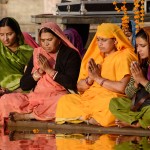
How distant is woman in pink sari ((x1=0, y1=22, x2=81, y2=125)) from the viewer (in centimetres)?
1546

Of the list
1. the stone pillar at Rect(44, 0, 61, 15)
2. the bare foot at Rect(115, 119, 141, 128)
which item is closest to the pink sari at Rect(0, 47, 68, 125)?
the bare foot at Rect(115, 119, 141, 128)

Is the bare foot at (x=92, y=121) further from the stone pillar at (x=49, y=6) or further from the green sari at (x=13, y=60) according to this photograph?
the stone pillar at (x=49, y=6)

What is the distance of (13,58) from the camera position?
16.9 m

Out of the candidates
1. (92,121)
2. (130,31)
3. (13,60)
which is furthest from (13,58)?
(92,121)

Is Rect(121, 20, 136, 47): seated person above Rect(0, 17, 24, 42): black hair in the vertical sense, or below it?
below

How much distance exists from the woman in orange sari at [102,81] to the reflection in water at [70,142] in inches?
10.9

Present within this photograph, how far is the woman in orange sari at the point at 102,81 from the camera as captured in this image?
1479cm

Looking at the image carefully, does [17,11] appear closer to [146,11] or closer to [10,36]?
[146,11]

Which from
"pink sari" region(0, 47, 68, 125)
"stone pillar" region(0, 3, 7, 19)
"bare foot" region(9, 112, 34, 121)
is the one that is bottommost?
"bare foot" region(9, 112, 34, 121)

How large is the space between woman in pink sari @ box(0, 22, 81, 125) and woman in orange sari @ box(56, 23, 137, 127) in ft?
0.79

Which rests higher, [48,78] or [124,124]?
[48,78]

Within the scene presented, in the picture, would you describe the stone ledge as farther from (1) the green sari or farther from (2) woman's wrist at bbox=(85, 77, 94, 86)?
(1) the green sari

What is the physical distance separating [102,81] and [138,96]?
0.53 meters

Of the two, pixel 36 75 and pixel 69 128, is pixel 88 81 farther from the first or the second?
pixel 36 75
